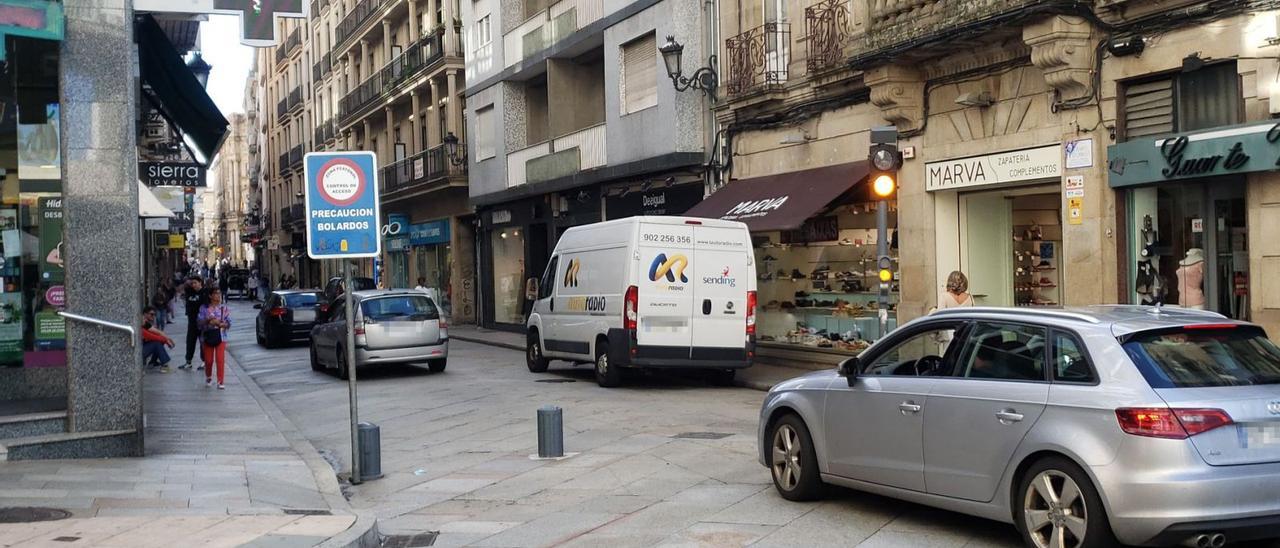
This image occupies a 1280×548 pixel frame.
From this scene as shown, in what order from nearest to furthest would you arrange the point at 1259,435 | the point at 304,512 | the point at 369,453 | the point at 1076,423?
1. the point at 1259,435
2. the point at 1076,423
3. the point at 304,512
4. the point at 369,453

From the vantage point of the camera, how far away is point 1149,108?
43.8 feet

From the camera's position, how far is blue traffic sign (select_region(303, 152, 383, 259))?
31.1 ft

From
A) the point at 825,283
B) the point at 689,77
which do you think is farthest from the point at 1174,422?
the point at 689,77

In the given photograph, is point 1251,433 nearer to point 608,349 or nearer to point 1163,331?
point 1163,331

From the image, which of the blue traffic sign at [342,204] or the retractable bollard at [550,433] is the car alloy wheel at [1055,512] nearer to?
the retractable bollard at [550,433]

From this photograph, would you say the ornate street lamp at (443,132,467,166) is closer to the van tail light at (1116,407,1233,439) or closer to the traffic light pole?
the traffic light pole

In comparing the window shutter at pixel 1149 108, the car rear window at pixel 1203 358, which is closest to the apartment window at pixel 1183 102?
the window shutter at pixel 1149 108

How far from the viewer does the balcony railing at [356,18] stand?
4500cm

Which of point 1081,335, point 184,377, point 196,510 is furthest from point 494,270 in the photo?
point 1081,335

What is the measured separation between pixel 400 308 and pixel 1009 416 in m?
14.8

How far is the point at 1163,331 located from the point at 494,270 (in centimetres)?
2865

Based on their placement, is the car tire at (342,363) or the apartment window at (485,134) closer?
the car tire at (342,363)

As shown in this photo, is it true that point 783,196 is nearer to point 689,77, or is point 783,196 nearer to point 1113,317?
point 689,77

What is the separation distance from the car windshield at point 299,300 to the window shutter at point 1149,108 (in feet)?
68.8
